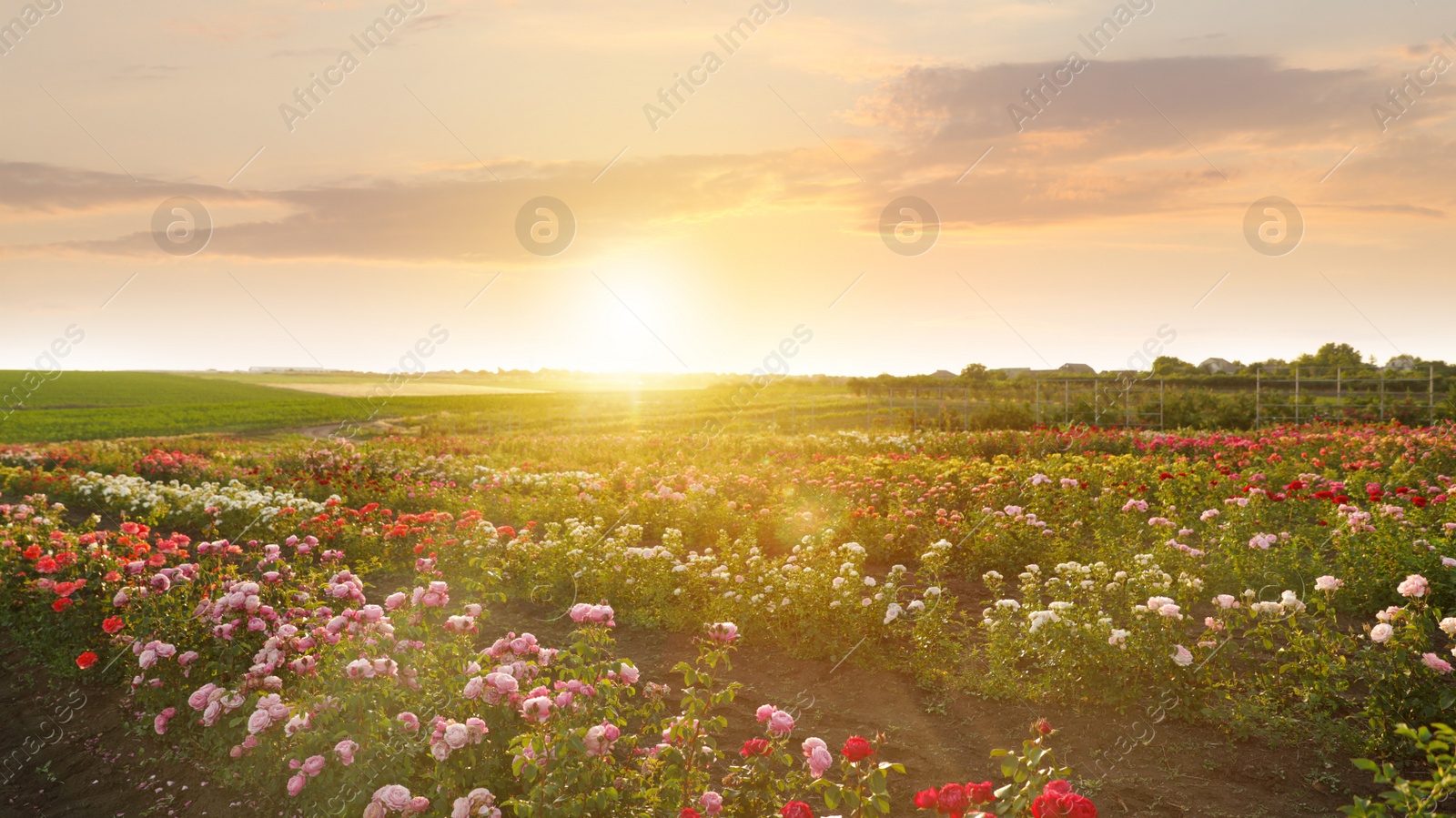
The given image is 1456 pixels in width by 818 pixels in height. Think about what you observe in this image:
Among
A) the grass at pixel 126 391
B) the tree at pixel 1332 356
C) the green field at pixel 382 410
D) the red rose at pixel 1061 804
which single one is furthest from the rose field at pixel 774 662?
the grass at pixel 126 391

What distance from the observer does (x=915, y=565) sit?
8.51 metres

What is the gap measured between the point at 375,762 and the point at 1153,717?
4371 mm

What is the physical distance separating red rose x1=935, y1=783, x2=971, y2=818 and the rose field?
0.07 ft

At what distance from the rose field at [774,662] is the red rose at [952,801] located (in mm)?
22

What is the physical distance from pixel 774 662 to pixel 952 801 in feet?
11.7

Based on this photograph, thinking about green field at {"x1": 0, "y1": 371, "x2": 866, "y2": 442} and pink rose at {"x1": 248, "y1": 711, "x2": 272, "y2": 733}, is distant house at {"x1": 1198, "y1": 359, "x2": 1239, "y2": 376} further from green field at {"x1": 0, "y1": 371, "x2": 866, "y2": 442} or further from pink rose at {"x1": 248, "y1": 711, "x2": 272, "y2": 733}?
pink rose at {"x1": 248, "y1": 711, "x2": 272, "y2": 733}

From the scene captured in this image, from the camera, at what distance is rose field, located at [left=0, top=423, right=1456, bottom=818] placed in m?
3.78

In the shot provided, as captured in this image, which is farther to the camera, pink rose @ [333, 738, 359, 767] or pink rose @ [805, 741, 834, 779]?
pink rose @ [333, 738, 359, 767]

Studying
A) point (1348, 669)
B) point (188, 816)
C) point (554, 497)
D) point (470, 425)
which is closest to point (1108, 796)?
point (1348, 669)

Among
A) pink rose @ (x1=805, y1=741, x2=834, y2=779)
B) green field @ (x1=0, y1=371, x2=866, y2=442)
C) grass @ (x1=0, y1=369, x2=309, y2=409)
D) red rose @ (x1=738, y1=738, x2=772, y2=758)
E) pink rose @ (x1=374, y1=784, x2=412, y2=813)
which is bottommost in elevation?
pink rose @ (x1=374, y1=784, x2=412, y2=813)

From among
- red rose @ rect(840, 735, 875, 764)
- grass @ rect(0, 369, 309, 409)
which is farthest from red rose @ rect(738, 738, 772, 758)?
grass @ rect(0, 369, 309, 409)

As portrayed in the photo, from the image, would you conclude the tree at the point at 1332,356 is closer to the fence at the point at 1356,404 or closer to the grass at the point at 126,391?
the fence at the point at 1356,404

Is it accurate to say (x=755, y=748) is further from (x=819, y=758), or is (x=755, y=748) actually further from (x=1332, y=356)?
(x=1332, y=356)

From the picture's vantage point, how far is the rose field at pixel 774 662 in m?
3.78
